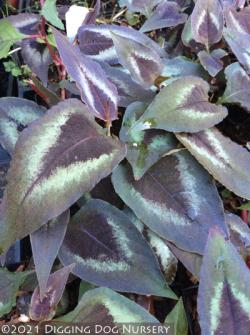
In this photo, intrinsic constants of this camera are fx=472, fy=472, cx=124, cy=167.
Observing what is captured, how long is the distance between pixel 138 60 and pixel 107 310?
1.46ft

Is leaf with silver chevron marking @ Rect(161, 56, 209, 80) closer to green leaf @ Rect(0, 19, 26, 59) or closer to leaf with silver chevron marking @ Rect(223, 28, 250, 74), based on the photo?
leaf with silver chevron marking @ Rect(223, 28, 250, 74)

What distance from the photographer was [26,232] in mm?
642

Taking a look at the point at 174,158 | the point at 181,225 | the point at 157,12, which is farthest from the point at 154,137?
the point at 157,12

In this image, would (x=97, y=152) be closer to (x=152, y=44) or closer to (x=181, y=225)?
(x=181, y=225)

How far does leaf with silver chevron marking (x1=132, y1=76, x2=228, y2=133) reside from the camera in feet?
2.57

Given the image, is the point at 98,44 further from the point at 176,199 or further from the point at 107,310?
the point at 107,310

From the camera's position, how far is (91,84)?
79cm

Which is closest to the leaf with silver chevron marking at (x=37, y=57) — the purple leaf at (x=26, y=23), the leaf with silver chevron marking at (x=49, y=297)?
the purple leaf at (x=26, y=23)

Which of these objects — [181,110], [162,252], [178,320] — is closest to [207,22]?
[181,110]

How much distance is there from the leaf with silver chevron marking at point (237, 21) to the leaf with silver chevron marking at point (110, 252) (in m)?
0.50

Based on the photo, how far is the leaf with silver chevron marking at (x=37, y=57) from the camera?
1.09m

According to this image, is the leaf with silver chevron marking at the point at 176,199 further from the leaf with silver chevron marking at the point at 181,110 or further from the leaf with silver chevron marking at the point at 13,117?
the leaf with silver chevron marking at the point at 13,117

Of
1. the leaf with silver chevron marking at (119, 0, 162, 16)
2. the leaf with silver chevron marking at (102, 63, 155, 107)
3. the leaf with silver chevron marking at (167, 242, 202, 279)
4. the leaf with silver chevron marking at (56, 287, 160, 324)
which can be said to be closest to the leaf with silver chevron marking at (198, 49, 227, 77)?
the leaf with silver chevron marking at (102, 63, 155, 107)

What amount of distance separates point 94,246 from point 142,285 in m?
0.11
